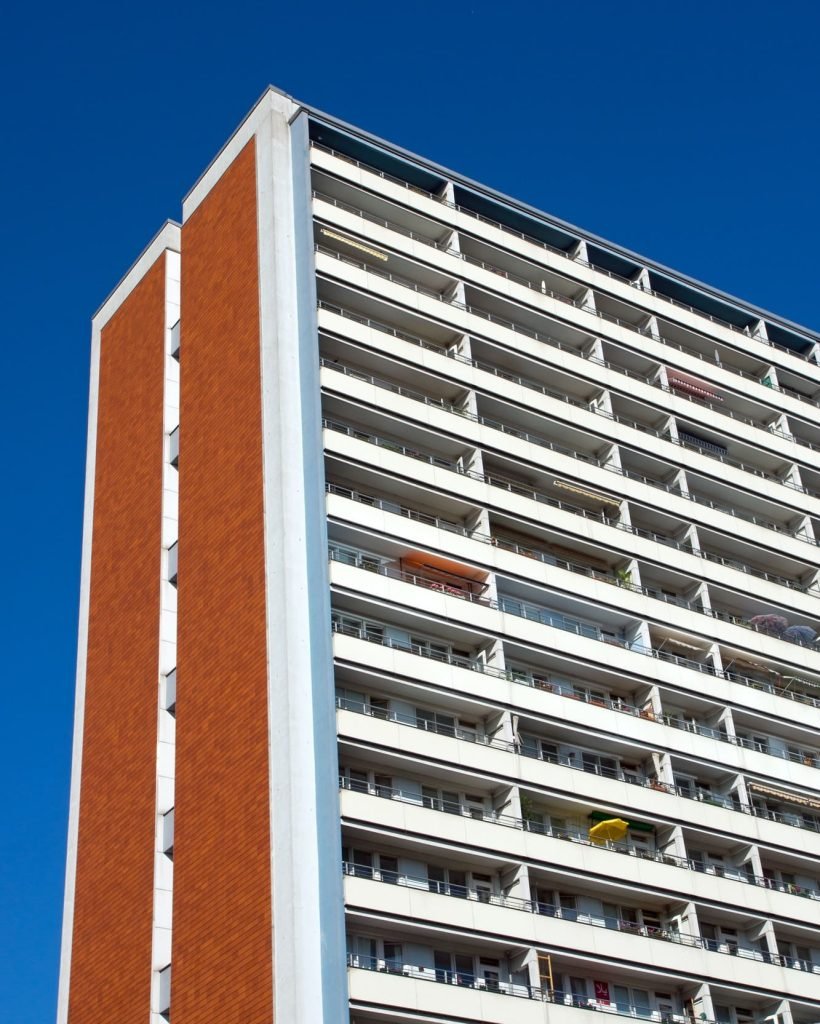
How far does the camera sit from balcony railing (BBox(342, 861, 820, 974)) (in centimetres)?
4422

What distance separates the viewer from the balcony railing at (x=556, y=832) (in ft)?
150

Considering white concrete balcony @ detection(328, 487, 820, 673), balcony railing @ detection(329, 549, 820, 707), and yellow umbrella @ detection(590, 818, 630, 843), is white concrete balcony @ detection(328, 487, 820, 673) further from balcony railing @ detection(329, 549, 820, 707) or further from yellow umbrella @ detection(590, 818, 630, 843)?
yellow umbrella @ detection(590, 818, 630, 843)

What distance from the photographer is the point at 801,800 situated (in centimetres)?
5491

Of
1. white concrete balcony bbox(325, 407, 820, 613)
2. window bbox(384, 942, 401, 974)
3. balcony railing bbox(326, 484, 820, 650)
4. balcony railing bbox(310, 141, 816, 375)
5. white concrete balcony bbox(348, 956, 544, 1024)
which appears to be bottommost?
white concrete balcony bbox(348, 956, 544, 1024)

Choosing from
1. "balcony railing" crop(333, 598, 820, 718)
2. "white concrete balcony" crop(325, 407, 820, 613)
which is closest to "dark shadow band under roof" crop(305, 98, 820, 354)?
"white concrete balcony" crop(325, 407, 820, 613)

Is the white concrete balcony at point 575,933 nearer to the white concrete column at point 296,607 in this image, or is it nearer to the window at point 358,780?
the white concrete column at point 296,607

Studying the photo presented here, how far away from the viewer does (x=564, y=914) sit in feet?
157

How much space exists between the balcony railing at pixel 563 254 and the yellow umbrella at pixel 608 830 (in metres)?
24.6

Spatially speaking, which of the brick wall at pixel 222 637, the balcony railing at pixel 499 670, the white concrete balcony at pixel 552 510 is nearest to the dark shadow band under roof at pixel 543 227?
the brick wall at pixel 222 637

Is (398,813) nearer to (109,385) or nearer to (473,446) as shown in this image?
(473,446)

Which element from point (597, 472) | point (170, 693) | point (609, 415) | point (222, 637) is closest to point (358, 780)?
point (222, 637)

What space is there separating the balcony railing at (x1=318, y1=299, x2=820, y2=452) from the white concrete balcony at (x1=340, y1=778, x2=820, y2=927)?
692 inches

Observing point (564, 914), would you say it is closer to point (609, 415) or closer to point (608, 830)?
point (608, 830)

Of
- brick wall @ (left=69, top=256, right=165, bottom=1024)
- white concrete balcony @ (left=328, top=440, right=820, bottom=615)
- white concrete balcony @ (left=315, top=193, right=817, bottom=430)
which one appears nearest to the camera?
brick wall @ (left=69, top=256, right=165, bottom=1024)
